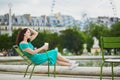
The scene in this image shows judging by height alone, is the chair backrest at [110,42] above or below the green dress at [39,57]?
above

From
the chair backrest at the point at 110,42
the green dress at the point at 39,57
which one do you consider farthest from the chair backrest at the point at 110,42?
the green dress at the point at 39,57

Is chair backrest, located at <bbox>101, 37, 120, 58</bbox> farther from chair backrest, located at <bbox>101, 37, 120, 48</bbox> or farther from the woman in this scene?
the woman

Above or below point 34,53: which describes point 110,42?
above

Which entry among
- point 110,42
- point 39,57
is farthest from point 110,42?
point 39,57

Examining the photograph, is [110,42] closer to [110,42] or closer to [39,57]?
[110,42]

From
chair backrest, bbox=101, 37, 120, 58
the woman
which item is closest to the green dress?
the woman

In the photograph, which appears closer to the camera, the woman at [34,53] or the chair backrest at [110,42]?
the chair backrest at [110,42]

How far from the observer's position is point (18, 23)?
421ft

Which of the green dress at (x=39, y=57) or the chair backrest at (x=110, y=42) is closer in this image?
the chair backrest at (x=110, y=42)

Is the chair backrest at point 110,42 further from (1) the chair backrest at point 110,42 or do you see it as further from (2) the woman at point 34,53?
(2) the woman at point 34,53

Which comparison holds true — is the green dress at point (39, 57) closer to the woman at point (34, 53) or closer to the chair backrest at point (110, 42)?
the woman at point (34, 53)

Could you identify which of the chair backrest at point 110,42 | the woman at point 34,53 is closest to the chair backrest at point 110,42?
the chair backrest at point 110,42

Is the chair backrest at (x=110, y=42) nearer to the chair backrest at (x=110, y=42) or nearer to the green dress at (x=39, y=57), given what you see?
the chair backrest at (x=110, y=42)

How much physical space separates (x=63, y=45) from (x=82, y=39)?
15.2ft
